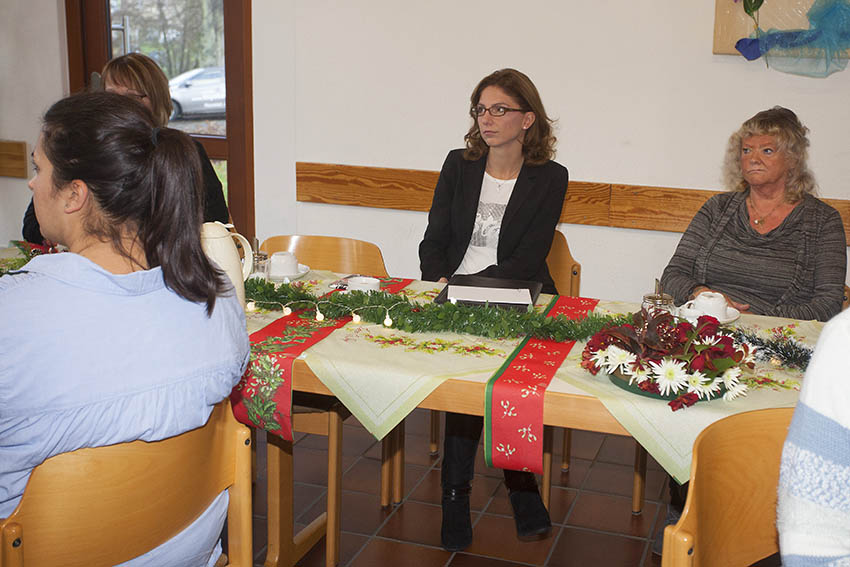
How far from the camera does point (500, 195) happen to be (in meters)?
3.07

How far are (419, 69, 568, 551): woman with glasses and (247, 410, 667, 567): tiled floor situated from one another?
671 millimetres

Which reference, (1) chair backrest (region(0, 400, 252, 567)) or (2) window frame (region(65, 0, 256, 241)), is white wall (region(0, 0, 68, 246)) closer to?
(2) window frame (region(65, 0, 256, 241))

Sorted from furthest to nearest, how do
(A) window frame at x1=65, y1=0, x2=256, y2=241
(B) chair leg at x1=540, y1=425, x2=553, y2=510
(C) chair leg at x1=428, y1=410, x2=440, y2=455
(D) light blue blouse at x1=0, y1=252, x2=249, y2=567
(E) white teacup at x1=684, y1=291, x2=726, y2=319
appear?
(A) window frame at x1=65, y1=0, x2=256, y2=241
(C) chair leg at x1=428, y1=410, x2=440, y2=455
(B) chair leg at x1=540, y1=425, x2=553, y2=510
(E) white teacup at x1=684, y1=291, x2=726, y2=319
(D) light blue blouse at x1=0, y1=252, x2=249, y2=567

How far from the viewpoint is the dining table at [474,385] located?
1644mm

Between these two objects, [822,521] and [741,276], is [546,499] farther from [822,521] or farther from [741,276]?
[822,521]

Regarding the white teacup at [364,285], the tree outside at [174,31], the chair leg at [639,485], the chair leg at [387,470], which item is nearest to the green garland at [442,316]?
the white teacup at [364,285]

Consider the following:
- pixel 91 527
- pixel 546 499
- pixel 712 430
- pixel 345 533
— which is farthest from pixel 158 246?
pixel 546 499

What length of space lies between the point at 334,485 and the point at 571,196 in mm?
1959

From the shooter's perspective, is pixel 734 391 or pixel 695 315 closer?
pixel 734 391

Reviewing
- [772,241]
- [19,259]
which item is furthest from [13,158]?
[772,241]

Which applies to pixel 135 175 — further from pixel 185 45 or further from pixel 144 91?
pixel 185 45

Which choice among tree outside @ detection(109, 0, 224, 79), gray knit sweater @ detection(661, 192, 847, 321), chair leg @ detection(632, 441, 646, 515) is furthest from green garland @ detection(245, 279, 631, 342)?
tree outside @ detection(109, 0, 224, 79)

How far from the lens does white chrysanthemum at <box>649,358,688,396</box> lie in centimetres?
165

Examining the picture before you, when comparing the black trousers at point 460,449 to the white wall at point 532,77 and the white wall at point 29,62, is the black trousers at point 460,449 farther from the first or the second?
the white wall at point 29,62
